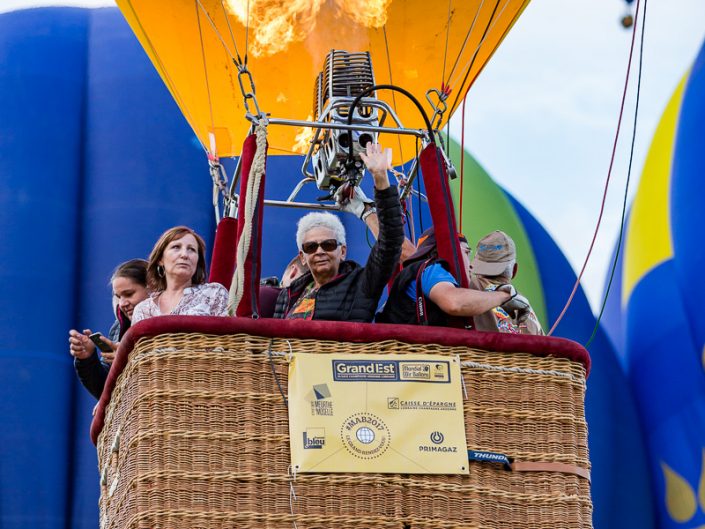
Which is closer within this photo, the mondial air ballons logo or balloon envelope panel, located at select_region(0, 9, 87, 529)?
the mondial air ballons logo

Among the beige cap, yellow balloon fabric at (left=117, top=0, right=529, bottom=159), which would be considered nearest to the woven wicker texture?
A: the beige cap

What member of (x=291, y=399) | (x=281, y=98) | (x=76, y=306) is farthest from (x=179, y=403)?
(x=76, y=306)

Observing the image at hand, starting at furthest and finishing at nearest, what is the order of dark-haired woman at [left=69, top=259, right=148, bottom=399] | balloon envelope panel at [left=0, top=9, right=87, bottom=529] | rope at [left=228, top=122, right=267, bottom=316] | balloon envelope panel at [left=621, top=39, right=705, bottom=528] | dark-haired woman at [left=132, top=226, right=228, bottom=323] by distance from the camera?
balloon envelope panel at [left=621, top=39, right=705, bottom=528]
balloon envelope panel at [left=0, top=9, right=87, bottom=529]
dark-haired woman at [left=69, top=259, right=148, bottom=399]
dark-haired woman at [left=132, top=226, right=228, bottom=323]
rope at [left=228, top=122, right=267, bottom=316]

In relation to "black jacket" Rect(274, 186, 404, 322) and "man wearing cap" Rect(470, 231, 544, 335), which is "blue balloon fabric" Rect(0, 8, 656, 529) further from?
"black jacket" Rect(274, 186, 404, 322)

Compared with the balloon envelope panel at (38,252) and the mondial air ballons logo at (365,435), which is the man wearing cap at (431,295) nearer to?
the mondial air ballons logo at (365,435)

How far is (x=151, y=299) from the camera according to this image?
→ 3.48m

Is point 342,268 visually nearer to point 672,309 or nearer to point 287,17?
point 287,17

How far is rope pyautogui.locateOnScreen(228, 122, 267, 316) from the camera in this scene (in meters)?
2.81

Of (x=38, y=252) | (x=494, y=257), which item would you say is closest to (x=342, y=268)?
(x=494, y=257)

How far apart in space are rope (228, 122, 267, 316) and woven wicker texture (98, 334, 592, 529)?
153 mm

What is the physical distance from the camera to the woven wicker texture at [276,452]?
103 inches

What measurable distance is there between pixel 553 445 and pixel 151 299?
1.24m

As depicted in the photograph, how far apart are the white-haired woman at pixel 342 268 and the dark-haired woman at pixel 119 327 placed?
1.55 feet

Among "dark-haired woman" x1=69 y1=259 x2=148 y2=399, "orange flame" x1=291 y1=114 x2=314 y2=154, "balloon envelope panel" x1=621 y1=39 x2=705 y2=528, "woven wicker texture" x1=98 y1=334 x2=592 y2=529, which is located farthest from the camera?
"balloon envelope panel" x1=621 y1=39 x2=705 y2=528
